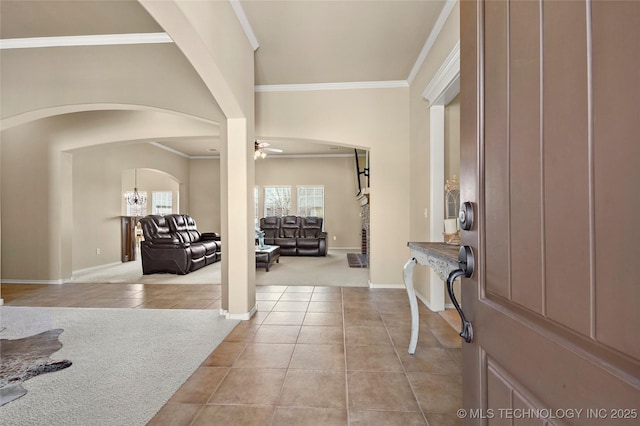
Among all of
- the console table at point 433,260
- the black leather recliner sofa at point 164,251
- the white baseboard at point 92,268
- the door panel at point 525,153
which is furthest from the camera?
the white baseboard at point 92,268

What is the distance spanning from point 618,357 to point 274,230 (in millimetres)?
8425

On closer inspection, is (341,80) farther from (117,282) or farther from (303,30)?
(117,282)

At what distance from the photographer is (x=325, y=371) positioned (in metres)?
2.10

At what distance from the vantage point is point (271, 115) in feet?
14.6

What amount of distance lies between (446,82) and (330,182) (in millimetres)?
6769

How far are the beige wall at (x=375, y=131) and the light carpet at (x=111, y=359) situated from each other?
249cm

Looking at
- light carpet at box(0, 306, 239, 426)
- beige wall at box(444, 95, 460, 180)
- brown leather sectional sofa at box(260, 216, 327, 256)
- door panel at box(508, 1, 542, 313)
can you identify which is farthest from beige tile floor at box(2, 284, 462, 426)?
brown leather sectional sofa at box(260, 216, 327, 256)

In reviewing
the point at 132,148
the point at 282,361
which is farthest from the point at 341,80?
the point at 132,148

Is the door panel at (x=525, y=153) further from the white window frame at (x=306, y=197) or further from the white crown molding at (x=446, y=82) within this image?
the white window frame at (x=306, y=197)

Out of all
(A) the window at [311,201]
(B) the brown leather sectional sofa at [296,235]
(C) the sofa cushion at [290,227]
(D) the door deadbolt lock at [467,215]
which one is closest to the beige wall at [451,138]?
(D) the door deadbolt lock at [467,215]

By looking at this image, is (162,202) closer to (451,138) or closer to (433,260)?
(451,138)

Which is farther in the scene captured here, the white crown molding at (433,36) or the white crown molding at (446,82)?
the white crown molding at (433,36)

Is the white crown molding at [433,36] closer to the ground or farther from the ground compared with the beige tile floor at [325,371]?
farther from the ground

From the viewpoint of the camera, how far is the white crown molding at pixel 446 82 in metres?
2.68
